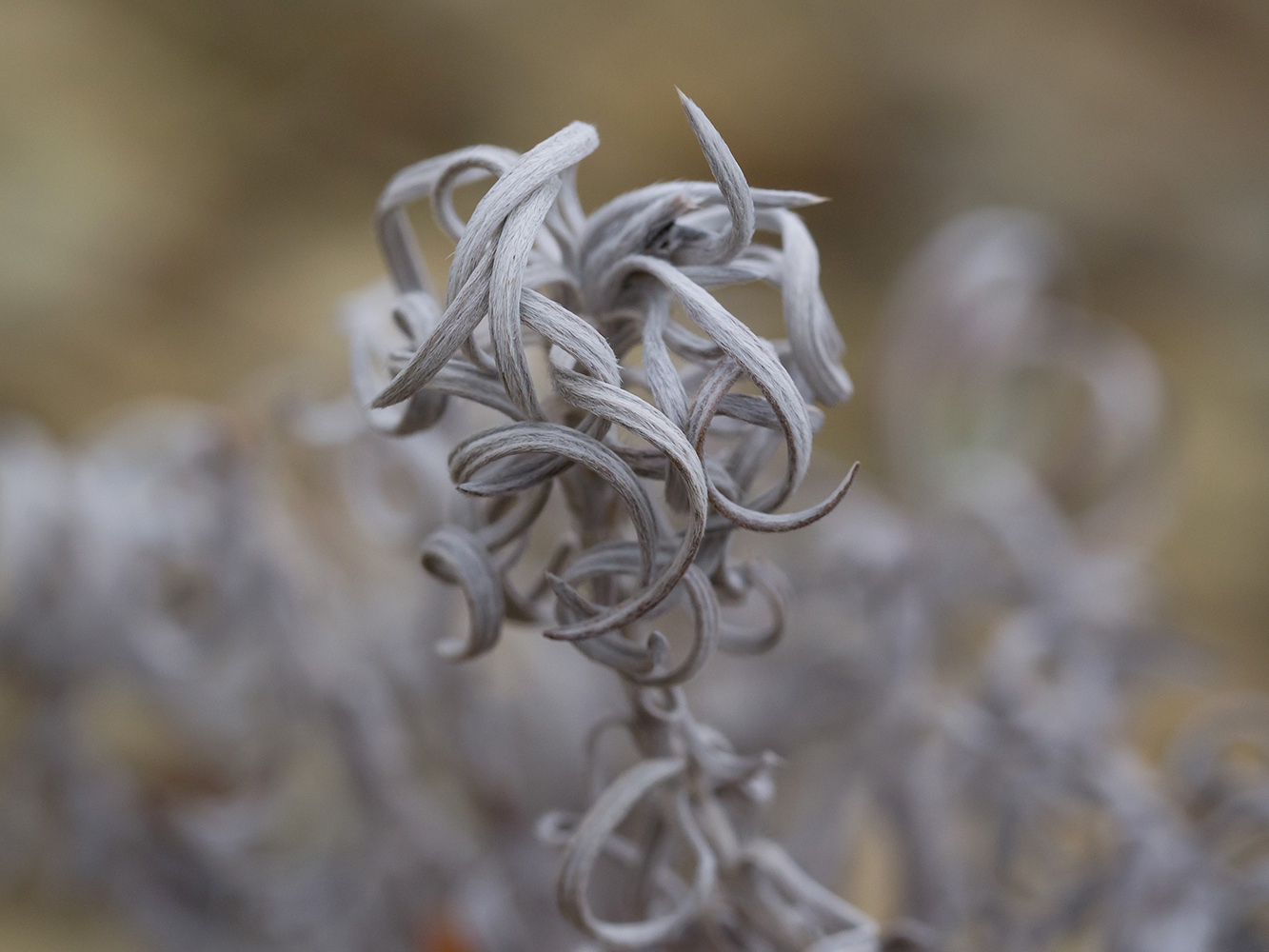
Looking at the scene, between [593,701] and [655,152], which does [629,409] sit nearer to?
[593,701]

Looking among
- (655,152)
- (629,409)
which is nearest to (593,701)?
(629,409)

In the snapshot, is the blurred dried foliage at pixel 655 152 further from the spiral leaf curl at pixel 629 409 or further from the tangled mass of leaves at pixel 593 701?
the spiral leaf curl at pixel 629 409

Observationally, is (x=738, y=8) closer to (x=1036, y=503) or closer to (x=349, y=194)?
(x=349, y=194)

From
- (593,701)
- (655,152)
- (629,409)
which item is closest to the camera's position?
(629,409)

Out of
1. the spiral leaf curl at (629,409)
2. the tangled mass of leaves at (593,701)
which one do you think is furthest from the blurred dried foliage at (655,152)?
the spiral leaf curl at (629,409)

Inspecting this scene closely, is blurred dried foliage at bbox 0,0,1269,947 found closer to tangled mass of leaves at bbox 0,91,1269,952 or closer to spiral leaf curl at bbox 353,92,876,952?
tangled mass of leaves at bbox 0,91,1269,952

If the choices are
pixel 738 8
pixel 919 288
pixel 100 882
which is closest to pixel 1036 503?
pixel 919 288
